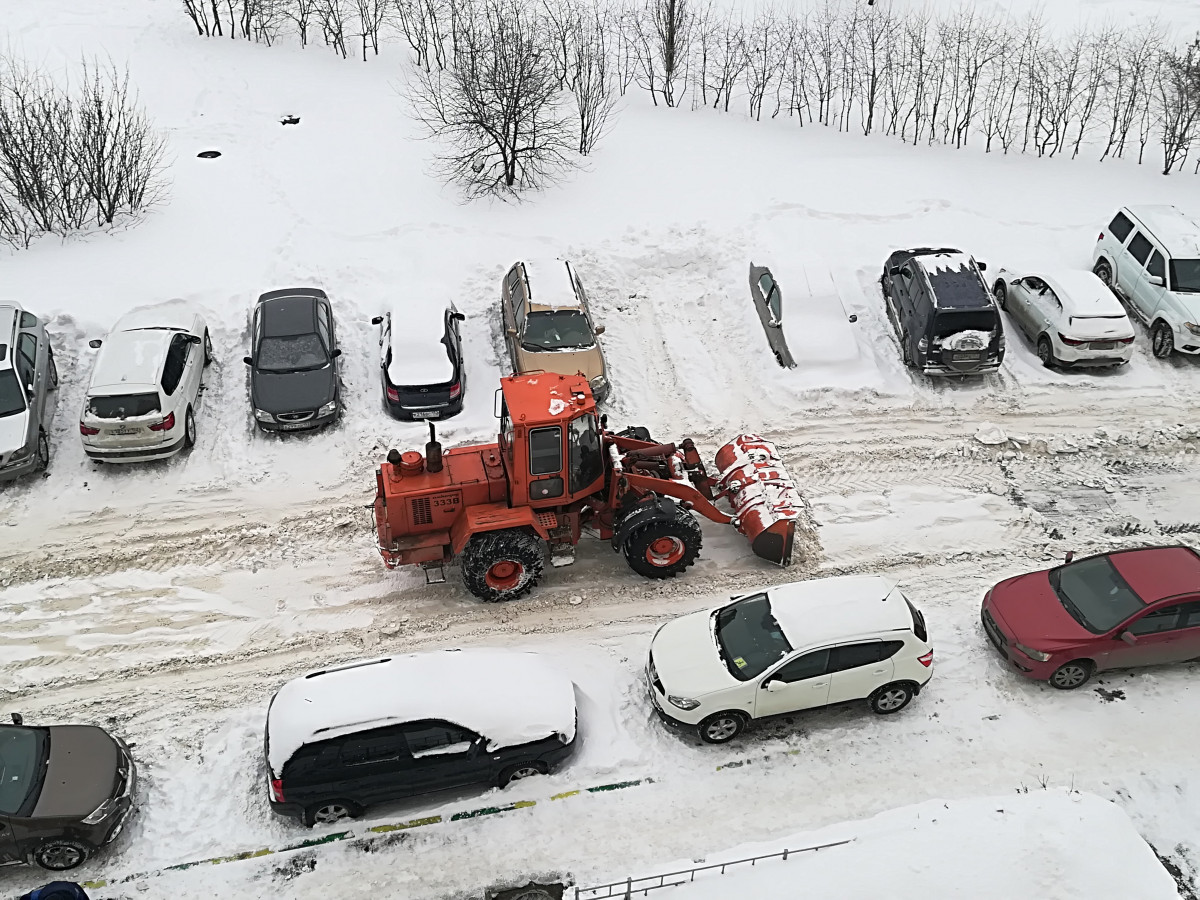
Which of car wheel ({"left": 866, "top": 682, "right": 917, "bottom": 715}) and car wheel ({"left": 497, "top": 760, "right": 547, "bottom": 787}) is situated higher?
car wheel ({"left": 866, "top": 682, "right": 917, "bottom": 715})

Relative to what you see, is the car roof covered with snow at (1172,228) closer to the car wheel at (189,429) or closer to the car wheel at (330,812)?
the car wheel at (330,812)

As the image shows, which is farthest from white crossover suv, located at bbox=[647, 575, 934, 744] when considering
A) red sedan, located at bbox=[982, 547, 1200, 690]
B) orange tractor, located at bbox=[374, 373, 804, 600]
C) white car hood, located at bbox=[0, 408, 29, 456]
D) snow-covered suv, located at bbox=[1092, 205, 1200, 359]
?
white car hood, located at bbox=[0, 408, 29, 456]

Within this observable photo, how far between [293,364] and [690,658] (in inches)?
319

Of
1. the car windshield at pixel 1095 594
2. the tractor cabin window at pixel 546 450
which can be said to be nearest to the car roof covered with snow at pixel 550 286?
the tractor cabin window at pixel 546 450

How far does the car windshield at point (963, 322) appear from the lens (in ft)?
52.7

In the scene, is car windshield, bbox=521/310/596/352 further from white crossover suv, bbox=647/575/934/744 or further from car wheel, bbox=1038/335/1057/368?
car wheel, bbox=1038/335/1057/368

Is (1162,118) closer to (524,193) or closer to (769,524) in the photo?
(524,193)

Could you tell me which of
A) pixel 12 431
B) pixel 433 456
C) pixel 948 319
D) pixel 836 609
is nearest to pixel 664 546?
pixel 836 609

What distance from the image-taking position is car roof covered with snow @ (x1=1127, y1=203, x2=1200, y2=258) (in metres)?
17.2

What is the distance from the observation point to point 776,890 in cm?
923

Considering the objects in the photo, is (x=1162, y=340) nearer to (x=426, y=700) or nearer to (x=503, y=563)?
(x=503, y=563)

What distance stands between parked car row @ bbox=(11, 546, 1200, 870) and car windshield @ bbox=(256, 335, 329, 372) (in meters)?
6.34

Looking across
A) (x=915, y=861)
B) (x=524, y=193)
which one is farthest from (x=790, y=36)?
(x=915, y=861)

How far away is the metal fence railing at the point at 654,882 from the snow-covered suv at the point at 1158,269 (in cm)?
1156
